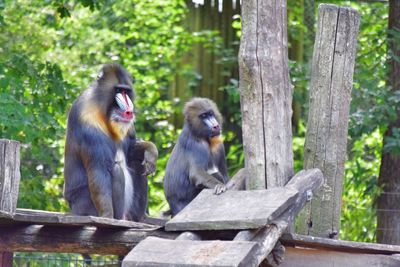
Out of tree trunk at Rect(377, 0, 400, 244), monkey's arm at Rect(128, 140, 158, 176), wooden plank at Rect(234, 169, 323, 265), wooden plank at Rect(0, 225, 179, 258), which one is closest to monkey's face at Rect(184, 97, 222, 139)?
monkey's arm at Rect(128, 140, 158, 176)

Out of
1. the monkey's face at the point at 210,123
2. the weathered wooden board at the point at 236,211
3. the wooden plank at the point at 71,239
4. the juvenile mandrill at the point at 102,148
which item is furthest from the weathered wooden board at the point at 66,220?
the monkey's face at the point at 210,123

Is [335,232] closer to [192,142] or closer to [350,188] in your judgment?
[192,142]

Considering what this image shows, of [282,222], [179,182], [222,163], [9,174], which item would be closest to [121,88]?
[179,182]

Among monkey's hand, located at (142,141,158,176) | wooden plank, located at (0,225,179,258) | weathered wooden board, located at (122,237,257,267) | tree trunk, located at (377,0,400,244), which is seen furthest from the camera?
tree trunk, located at (377,0,400,244)

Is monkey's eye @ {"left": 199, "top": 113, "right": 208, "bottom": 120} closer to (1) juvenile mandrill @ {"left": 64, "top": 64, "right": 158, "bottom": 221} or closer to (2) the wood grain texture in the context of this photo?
(1) juvenile mandrill @ {"left": 64, "top": 64, "right": 158, "bottom": 221}

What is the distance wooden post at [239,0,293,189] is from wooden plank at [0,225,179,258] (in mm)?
881

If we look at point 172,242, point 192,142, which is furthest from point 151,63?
point 172,242

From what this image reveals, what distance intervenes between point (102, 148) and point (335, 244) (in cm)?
224

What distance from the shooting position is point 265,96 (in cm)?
686

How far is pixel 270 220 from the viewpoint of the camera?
6.08 meters

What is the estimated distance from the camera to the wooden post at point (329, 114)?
7.19 m

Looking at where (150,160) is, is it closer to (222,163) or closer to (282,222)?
(222,163)

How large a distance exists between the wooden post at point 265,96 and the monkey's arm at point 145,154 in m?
1.57

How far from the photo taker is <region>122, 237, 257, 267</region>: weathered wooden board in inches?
225
